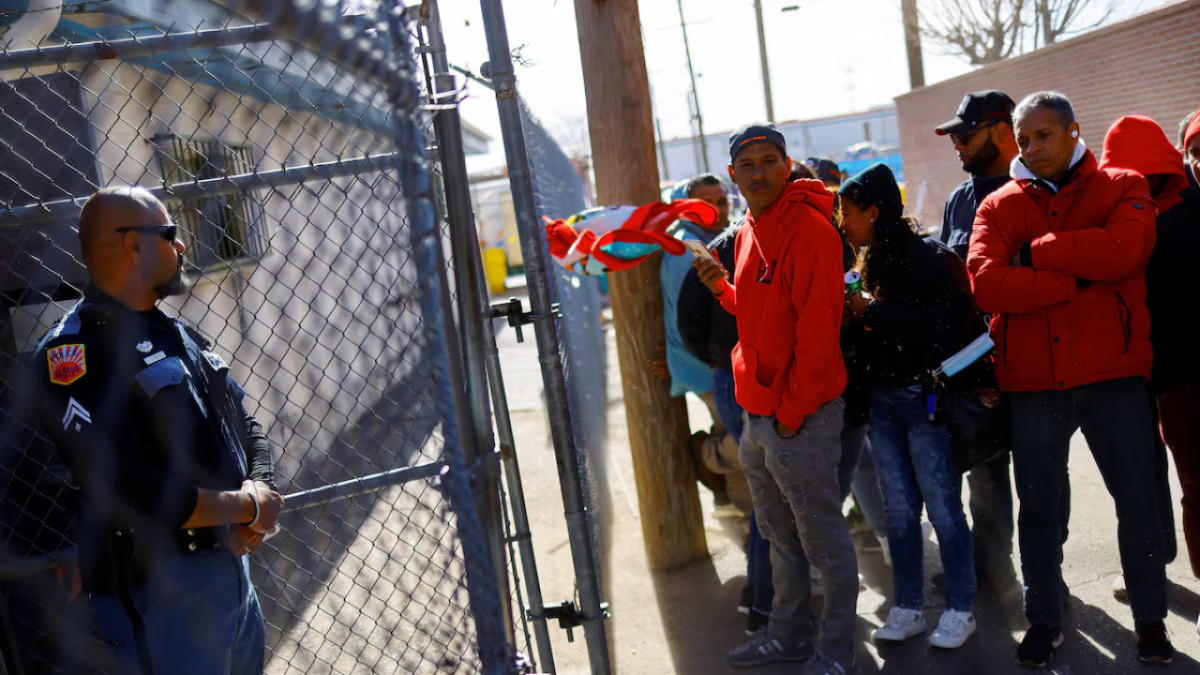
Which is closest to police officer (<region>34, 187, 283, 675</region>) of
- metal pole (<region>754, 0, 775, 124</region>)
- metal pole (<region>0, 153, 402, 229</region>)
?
metal pole (<region>0, 153, 402, 229</region>)

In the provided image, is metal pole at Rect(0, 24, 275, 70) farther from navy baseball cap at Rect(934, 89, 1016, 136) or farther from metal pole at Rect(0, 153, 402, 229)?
navy baseball cap at Rect(934, 89, 1016, 136)

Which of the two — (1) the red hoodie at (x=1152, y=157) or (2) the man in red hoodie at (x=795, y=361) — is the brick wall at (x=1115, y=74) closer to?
(1) the red hoodie at (x=1152, y=157)

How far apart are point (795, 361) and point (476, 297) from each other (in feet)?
4.95

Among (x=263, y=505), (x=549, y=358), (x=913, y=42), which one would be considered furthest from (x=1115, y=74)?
(x=263, y=505)

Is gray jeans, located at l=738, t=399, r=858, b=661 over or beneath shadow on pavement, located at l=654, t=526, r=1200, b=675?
over

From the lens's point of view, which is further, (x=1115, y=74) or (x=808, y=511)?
(x=1115, y=74)

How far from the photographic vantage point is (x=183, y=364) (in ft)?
7.45

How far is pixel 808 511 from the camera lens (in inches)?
134

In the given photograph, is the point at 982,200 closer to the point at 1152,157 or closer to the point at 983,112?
the point at 983,112

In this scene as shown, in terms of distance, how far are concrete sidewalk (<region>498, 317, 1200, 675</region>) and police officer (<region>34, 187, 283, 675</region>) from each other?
2.01 meters

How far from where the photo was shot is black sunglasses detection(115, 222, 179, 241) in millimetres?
2232

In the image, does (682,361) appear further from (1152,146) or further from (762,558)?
(1152,146)

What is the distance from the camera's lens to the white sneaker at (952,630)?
3684 mm

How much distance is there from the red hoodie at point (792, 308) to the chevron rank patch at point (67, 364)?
2154 millimetres
